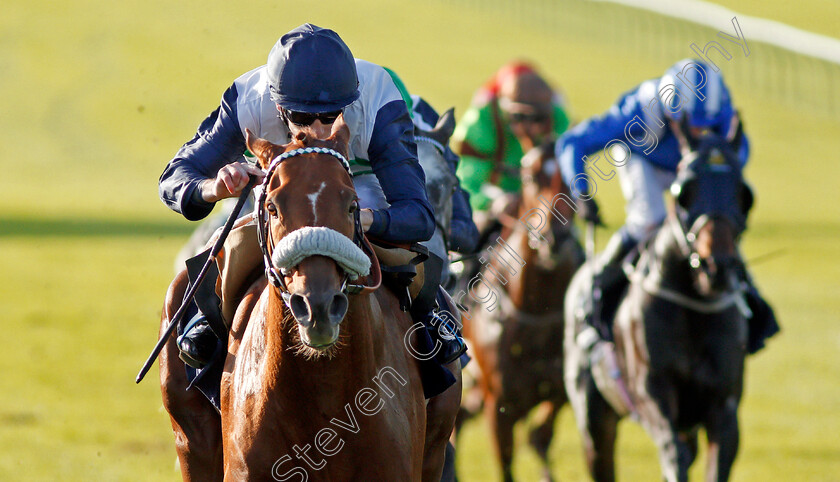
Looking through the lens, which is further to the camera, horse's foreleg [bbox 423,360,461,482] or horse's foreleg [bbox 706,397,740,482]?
horse's foreleg [bbox 706,397,740,482]

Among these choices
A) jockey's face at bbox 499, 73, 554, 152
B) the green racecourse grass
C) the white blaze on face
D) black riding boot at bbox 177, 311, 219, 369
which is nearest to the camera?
the white blaze on face

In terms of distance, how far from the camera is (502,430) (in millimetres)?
8289

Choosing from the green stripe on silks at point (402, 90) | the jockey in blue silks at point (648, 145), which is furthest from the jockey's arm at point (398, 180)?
the jockey in blue silks at point (648, 145)

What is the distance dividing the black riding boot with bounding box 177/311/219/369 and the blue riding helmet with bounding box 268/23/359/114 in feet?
3.10

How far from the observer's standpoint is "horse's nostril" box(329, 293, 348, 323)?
3027 mm

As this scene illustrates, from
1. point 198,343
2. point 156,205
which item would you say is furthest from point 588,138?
point 156,205

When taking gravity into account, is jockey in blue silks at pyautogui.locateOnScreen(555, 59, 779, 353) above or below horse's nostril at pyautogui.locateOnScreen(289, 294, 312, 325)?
above

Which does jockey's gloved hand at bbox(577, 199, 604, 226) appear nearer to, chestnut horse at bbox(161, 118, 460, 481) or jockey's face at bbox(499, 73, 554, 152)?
jockey's face at bbox(499, 73, 554, 152)

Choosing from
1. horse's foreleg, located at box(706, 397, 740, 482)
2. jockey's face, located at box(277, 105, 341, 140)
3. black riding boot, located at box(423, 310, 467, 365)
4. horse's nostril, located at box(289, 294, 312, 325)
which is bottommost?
horse's foreleg, located at box(706, 397, 740, 482)

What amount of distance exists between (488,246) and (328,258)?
5971 millimetres

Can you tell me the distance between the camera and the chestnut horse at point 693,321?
20.4ft

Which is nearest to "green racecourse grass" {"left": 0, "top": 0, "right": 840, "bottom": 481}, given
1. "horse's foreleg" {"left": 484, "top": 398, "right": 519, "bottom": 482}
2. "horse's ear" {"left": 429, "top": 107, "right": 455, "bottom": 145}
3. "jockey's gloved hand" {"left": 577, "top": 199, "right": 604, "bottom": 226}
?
"horse's foreleg" {"left": 484, "top": 398, "right": 519, "bottom": 482}

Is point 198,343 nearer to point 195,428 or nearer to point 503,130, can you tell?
point 195,428

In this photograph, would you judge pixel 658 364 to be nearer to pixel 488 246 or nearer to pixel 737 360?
pixel 737 360
